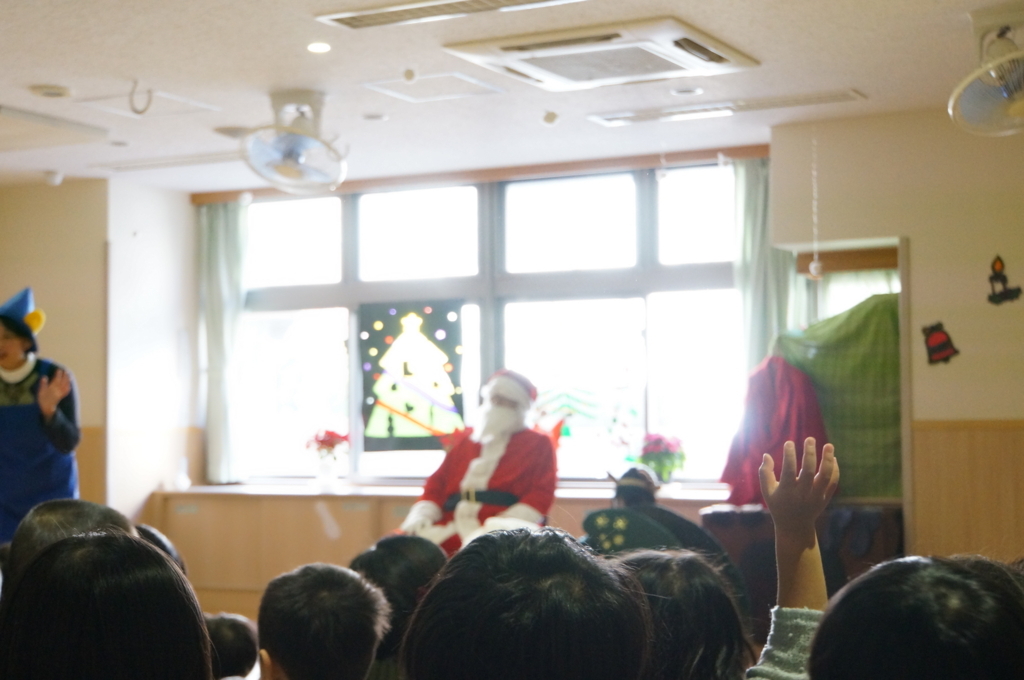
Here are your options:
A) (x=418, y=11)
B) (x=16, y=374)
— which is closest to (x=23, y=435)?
(x=16, y=374)

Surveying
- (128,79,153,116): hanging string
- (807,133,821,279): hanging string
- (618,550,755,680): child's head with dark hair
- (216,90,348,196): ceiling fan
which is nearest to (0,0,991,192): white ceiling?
(128,79,153,116): hanging string

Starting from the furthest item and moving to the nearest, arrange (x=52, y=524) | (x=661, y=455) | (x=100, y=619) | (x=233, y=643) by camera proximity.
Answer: (x=661, y=455) < (x=233, y=643) < (x=52, y=524) < (x=100, y=619)

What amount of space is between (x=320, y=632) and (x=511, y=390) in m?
3.50

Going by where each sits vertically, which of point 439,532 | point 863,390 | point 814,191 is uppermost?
point 814,191

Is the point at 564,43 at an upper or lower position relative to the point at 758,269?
upper

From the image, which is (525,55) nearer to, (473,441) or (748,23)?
(748,23)

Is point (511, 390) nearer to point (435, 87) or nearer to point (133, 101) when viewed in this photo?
point (435, 87)

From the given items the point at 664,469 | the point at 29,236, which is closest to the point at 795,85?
the point at 664,469

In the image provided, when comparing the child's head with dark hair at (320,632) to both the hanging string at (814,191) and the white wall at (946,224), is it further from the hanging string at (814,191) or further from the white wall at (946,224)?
the hanging string at (814,191)

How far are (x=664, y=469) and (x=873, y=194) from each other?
5.91 feet

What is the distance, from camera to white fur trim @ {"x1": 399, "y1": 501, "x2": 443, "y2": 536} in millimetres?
4965

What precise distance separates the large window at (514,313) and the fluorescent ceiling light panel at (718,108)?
3.24 feet

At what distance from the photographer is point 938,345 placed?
4.95 metres

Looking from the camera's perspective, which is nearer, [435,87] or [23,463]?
[23,463]
